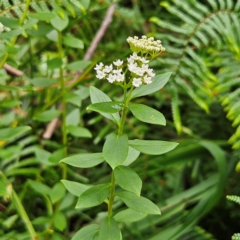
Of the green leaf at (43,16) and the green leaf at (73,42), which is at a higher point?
the green leaf at (43,16)

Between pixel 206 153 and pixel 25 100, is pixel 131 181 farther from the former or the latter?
pixel 25 100

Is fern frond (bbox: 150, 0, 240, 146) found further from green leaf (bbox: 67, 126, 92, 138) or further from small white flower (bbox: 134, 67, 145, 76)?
small white flower (bbox: 134, 67, 145, 76)

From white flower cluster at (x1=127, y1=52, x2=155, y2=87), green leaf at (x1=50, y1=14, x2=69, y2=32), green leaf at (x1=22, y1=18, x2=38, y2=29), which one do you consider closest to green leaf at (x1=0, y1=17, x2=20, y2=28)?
green leaf at (x1=22, y1=18, x2=38, y2=29)

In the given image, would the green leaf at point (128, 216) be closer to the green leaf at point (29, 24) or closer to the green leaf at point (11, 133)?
the green leaf at point (11, 133)

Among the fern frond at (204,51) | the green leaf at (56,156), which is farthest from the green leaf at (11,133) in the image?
the fern frond at (204,51)

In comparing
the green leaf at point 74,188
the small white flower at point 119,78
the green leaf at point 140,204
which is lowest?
the green leaf at point 74,188

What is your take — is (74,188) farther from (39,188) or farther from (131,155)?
(39,188)

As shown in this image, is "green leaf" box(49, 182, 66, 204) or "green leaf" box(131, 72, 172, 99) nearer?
"green leaf" box(131, 72, 172, 99)
